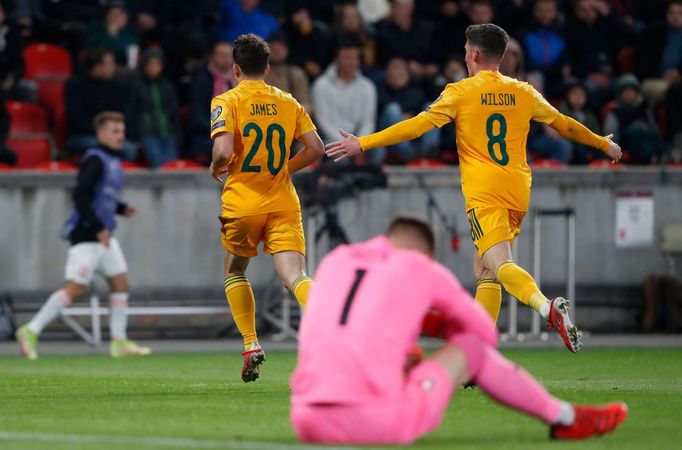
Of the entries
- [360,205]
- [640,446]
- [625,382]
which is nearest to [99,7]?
[360,205]

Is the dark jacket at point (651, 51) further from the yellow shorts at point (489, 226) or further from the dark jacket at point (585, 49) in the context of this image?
the yellow shorts at point (489, 226)

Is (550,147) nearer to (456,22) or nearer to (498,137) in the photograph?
(456,22)

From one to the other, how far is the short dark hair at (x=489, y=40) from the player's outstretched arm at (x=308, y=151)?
4.58ft

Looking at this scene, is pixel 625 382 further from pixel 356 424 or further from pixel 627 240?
pixel 627 240

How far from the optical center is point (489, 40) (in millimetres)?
12008

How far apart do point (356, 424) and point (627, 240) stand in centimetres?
1451

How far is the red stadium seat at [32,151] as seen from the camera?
2116 cm

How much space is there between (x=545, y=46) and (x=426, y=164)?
3281 mm

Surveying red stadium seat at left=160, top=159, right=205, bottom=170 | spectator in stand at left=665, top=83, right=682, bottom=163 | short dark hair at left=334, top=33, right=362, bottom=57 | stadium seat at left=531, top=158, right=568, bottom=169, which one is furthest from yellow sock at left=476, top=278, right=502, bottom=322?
spectator in stand at left=665, top=83, right=682, bottom=163

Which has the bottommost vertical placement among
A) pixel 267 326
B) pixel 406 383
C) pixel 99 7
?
pixel 267 326

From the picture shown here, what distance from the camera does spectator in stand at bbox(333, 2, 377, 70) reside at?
2238 centimetres

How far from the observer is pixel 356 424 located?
7.12 metres

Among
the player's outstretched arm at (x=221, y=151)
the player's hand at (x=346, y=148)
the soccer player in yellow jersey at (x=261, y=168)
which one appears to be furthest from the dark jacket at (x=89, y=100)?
A: the player's hand at (x=346, y=148)

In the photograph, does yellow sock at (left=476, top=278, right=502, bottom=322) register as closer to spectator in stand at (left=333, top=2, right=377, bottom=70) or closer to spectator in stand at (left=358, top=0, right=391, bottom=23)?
spectator in stand at (left=333, top=2, right=377, bottom=70)
